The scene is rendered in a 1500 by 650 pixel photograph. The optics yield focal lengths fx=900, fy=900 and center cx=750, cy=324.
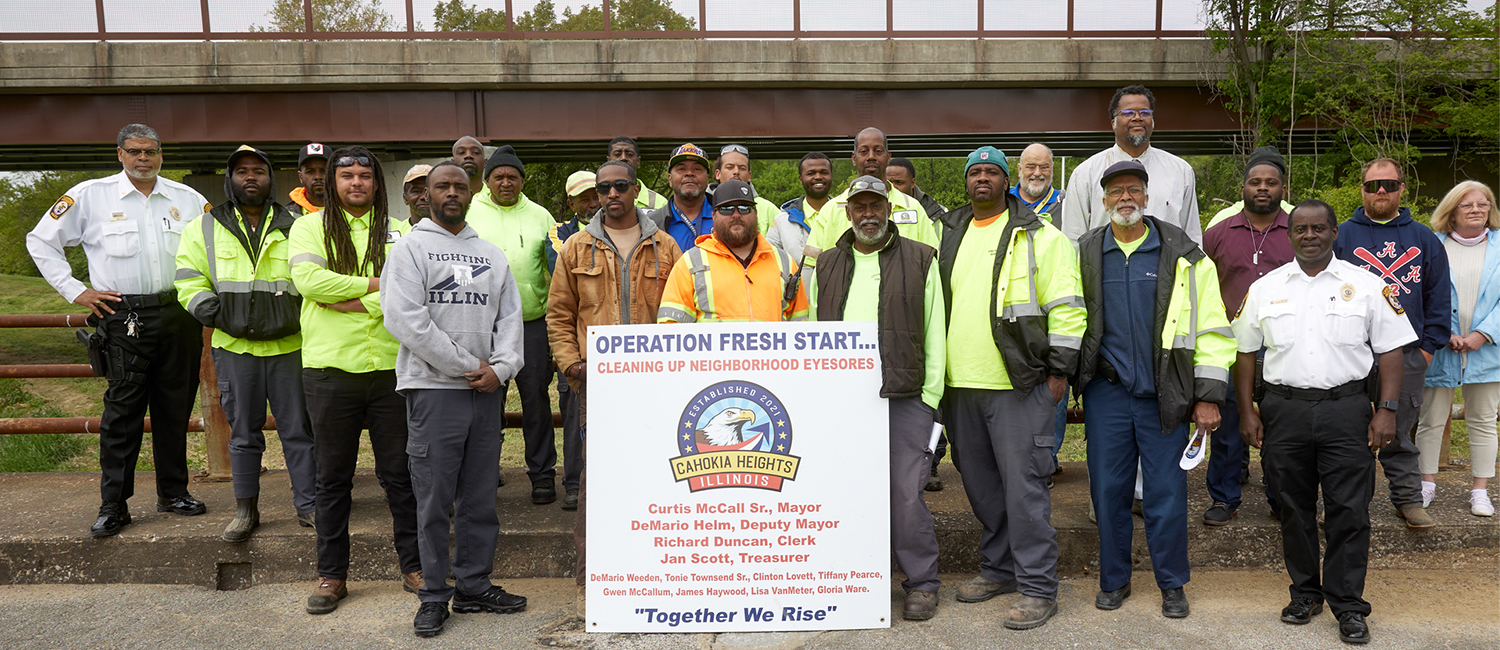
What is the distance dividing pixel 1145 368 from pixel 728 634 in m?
2.42

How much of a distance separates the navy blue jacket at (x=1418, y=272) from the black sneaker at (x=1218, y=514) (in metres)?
1.45

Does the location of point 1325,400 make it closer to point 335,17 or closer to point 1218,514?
point 1218,514

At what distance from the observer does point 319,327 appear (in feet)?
15.3

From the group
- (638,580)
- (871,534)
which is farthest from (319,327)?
(871,534)

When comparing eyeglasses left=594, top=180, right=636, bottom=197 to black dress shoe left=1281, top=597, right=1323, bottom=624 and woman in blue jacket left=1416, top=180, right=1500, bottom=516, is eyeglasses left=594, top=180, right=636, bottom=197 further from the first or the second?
woman in blue jacket left=1416, top=180, right=1500, bottom=516

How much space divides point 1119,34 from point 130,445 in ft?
49.5

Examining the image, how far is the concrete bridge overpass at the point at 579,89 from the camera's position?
14711 millimetres

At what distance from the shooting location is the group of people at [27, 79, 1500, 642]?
4.33m

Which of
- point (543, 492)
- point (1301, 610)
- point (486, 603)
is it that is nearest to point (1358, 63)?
point (1301, 610)

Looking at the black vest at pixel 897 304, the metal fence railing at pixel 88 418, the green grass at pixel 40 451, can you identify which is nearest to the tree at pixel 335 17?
the green grass at pixel 40 451

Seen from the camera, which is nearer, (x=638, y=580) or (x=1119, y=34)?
(x=638, y=580)

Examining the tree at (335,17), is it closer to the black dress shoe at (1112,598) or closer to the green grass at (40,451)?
the green grass at (40,451)

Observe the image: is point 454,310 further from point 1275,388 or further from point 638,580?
point 1275,388

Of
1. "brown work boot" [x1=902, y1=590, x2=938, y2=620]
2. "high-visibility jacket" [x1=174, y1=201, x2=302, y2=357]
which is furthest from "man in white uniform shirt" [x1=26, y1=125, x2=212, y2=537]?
"brown work boot" [x1=902, y1=590, x2=938, y2=620]
